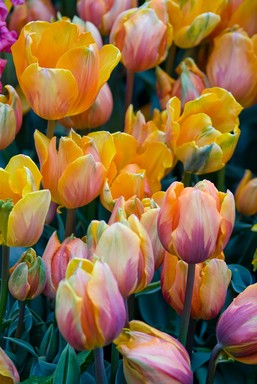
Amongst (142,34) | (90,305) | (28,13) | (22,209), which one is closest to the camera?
(90,305)

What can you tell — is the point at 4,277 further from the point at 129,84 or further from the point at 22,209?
the point at 129,84

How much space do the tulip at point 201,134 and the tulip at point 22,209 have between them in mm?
176

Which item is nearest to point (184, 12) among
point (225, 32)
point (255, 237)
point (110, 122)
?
point (225, 32)

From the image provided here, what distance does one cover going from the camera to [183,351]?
1.95ft

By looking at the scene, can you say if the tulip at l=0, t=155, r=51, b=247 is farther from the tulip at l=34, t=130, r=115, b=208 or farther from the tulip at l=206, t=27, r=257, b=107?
the tulip at l=206, t=27, r=257, b=107

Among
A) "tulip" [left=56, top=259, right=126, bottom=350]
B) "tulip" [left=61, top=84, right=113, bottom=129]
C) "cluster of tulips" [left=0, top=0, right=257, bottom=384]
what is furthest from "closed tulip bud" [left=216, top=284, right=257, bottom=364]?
"tulip" [left=61, top=84, right=113, bottom=129]

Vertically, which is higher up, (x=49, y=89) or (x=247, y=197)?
(x=49, y=89)

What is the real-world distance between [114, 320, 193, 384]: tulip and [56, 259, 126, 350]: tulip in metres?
0.04

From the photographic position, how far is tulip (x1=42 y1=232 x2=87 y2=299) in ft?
2.18

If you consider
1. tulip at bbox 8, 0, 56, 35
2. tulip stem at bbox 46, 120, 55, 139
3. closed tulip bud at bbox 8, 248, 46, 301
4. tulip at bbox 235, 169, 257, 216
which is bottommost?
tulip at bbox 235, 169, 257, 216

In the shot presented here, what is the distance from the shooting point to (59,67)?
760mm

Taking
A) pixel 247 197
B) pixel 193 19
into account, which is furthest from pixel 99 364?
pixel 193 19

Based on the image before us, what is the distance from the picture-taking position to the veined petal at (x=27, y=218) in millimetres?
642

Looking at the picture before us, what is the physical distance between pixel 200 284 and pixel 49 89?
232 mm
